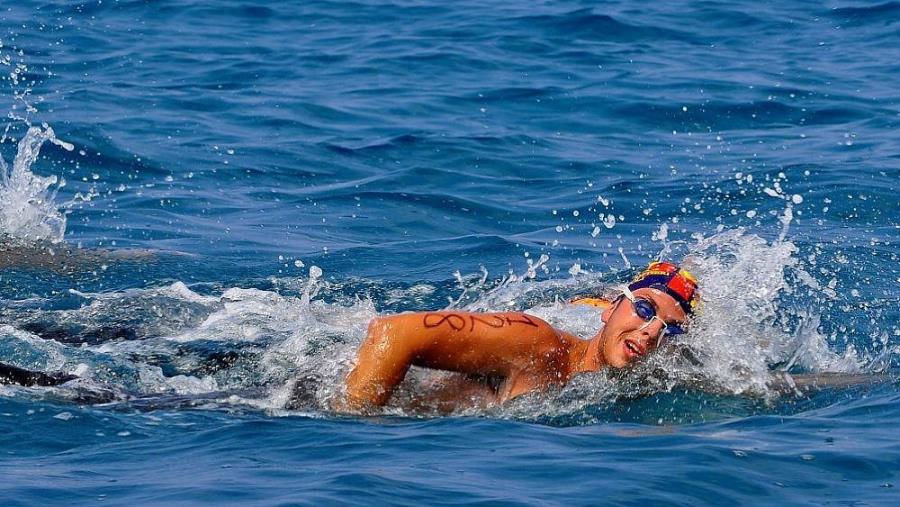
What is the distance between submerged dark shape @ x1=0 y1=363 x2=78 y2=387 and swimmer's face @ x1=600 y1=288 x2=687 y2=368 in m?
2.57

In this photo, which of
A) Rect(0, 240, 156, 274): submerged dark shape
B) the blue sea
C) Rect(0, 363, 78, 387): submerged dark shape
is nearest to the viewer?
the blue sea

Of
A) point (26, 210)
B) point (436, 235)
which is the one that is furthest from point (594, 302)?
point (26, 210)

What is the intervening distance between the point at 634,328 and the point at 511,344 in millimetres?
642

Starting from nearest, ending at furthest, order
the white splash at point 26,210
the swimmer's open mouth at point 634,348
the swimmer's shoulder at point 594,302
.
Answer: the swimmer's open mouth at point 634,348, the swimmer's shoulder at point 594,302, the white splash at point 26,210

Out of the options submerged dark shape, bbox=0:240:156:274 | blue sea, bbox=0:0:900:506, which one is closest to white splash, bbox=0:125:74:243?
blue sea, bbox=0:0:900:506

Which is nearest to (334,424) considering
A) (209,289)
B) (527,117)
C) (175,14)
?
(209,289)

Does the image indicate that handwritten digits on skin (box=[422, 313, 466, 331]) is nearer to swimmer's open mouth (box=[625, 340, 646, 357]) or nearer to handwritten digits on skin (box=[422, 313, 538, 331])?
handwritten digits on skin (box=[422, 313, 538, 331])

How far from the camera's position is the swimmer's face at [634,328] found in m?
6.63

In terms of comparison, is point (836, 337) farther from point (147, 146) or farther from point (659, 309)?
point (147, 146)

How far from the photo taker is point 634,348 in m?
6.62

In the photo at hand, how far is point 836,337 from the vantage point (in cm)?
832

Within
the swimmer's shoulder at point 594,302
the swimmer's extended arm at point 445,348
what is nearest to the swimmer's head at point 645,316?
the swimmer's extended arm at point 445,348

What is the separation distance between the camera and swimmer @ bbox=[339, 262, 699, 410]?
239 inches

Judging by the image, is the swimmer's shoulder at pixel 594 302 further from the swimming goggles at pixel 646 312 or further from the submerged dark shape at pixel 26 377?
the submerged dark shape at pixel 26 377
